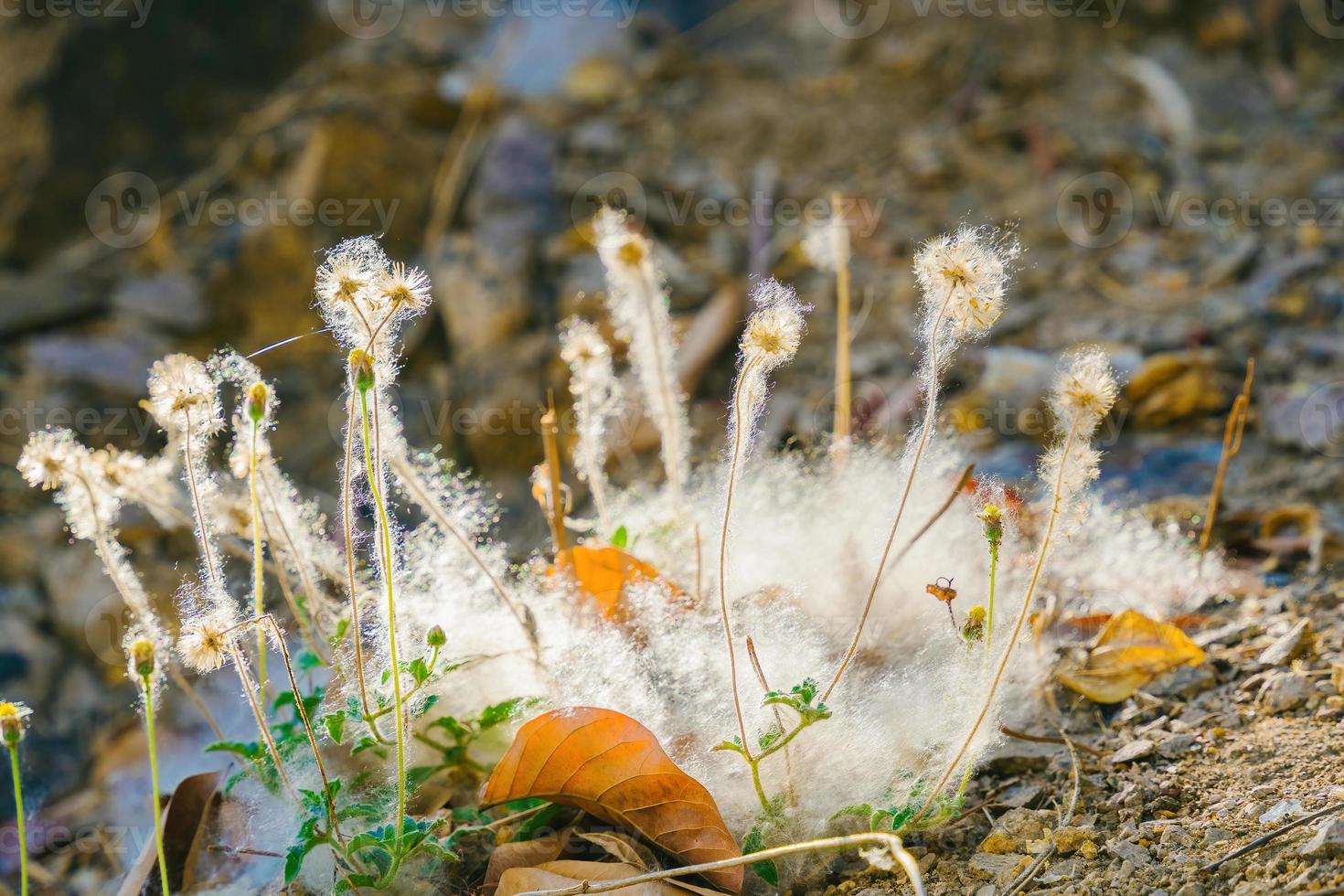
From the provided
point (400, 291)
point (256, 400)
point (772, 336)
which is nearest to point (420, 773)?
point (256, 400)

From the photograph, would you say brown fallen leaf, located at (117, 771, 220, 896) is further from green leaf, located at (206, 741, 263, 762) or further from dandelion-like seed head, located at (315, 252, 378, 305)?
dandelion-like seed head, located at (315, 252, 378, 305)

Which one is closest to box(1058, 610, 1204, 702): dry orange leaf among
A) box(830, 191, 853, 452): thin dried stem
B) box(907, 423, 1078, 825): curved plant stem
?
box(907, 423, 1078, 825): curved plant stem

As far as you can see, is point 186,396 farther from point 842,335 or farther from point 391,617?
point 842,335

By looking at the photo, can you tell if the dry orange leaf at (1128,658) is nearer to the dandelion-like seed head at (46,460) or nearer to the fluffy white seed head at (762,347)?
the fluffy white seed head at (762,347)

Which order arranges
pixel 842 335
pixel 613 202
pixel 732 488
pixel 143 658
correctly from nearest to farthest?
pixel 143 658 → pixel 732 488 → pixel 842 335 → pixel 613 202

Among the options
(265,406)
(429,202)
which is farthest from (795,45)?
(265,406)
